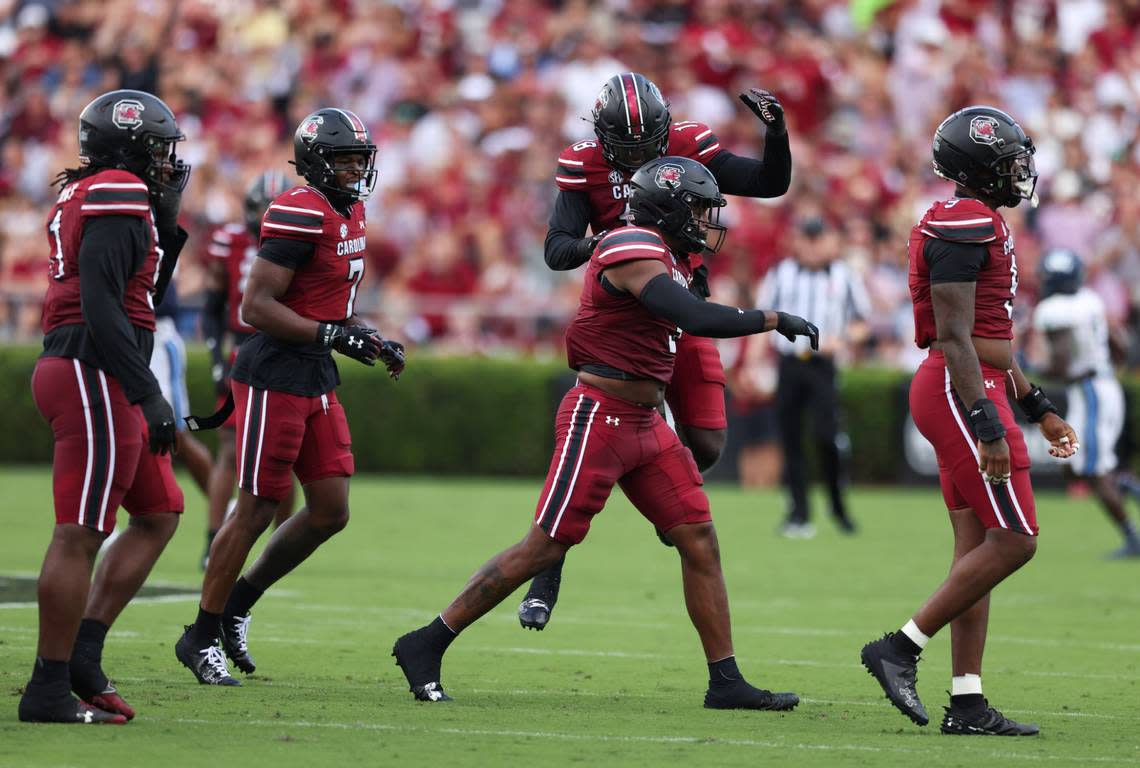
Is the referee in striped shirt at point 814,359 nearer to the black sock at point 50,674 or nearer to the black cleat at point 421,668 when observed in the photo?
the black cleat at point 421,668

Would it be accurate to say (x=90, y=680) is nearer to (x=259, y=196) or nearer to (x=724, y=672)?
(x=724, y=672)

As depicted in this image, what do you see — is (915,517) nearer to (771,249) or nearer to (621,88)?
(771,249)

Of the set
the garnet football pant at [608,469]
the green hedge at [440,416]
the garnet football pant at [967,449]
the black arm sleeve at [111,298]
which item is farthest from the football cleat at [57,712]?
the green hedge at [440,416]

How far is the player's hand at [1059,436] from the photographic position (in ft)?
22.3

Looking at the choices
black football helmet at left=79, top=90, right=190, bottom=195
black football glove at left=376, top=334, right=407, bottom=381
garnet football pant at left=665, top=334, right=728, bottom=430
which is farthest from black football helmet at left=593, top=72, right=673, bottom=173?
black football helmet at left=79, top=90, right=190, bottom=195

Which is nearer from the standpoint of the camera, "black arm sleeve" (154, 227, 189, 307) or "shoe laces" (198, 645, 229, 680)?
"black arm sleeve" (154, 227, 189, 307)

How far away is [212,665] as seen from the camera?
23.5 ft

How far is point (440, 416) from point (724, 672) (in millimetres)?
12235

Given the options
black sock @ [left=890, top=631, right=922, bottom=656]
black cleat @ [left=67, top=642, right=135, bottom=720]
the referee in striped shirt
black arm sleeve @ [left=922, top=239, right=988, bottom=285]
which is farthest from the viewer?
the referee in striped shirt

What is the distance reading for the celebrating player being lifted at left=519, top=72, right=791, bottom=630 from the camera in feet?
24.9

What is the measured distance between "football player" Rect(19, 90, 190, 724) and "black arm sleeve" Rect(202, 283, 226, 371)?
4.50m

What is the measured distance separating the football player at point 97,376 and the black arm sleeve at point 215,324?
4498 millimetres

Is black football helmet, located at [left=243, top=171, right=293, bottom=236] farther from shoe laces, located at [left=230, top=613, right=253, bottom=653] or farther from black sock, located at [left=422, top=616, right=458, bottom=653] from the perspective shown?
black sock, located at [left=422, top=616, right=458, bottom=653]

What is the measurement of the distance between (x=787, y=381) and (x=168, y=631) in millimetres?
6982
